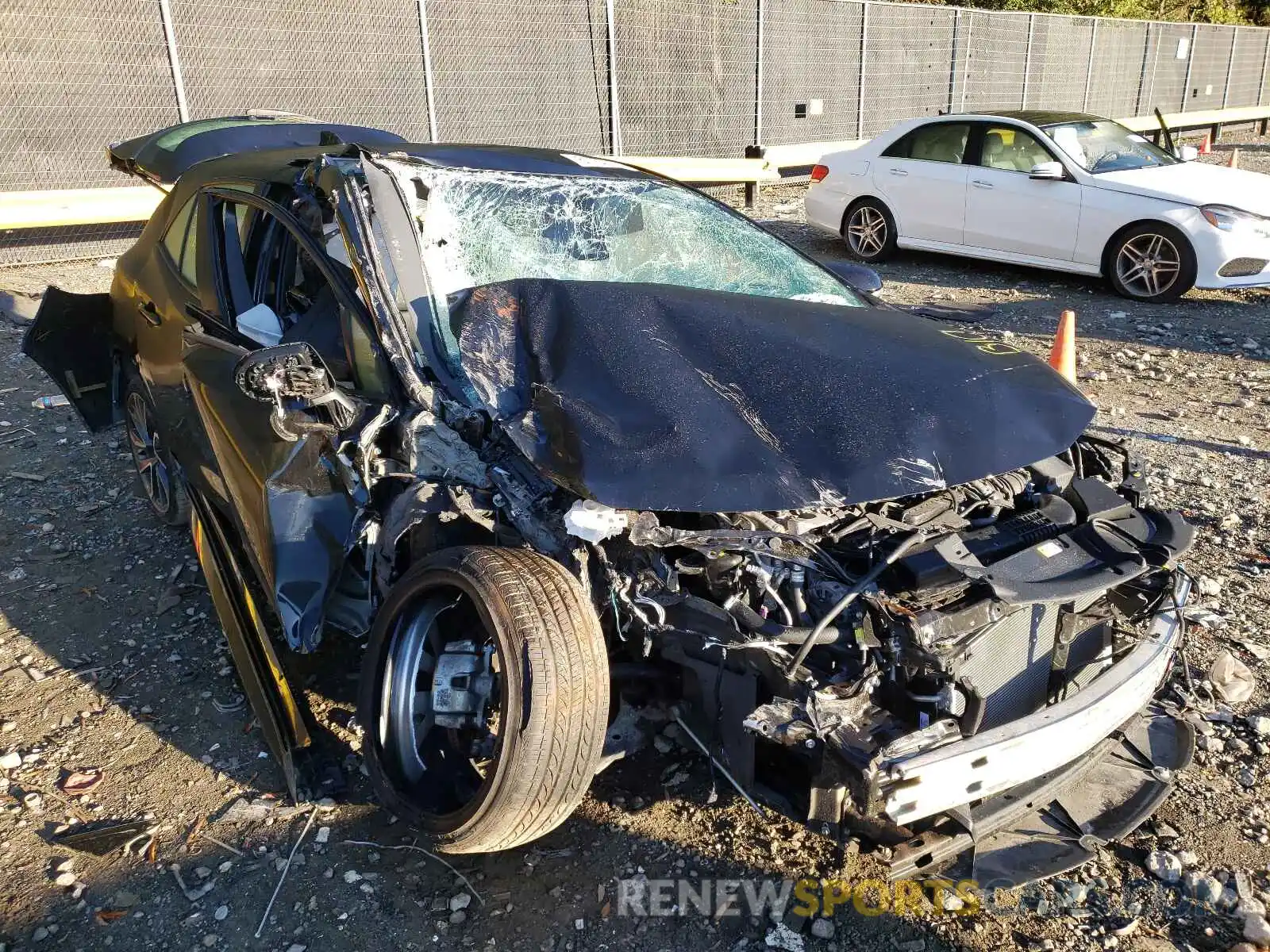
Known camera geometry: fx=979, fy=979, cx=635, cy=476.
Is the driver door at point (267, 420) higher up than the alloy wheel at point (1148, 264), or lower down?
higher up

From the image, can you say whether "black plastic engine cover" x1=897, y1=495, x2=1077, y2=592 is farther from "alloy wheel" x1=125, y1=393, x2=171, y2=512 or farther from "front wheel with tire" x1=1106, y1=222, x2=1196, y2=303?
"front wheel with tire" x1=1106, y1=222, x2=1196, y2=303

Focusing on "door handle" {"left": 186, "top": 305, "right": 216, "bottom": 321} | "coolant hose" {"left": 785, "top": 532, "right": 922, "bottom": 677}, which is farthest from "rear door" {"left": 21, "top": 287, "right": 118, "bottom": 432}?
"coolant hose" {"left": 785, "top": 532, "right": 922, "bottom": 677}

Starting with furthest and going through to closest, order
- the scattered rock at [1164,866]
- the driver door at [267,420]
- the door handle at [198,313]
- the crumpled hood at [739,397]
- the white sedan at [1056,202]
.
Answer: the white sedan at [1056,202] < the door handle at [198,313] < the driver door at [267,420] < the scattered rock at [1164,866] < the crumpled hood at [739,397]

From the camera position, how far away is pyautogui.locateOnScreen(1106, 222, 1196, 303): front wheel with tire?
8086 mm

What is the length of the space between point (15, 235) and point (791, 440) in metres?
9.03

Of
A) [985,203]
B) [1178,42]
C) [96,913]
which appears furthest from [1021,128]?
[1178,42]

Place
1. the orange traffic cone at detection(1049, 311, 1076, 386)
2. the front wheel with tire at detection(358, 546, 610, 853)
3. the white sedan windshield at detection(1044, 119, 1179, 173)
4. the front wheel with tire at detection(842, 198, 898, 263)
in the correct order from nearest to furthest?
1. the front wheel with tire at detection(358, 546, 610, 853)
2. the orange traffic cone at detection(1049, 311, 1076, 386)
3. the white sedan windshield at detection(1044, 119, 1179, 173)
4. the front wheel with tire at detection(842, 198, 898, 263)

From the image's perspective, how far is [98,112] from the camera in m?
9.16

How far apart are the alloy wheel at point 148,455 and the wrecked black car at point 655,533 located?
1.04 m

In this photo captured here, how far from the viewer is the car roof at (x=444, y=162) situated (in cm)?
357

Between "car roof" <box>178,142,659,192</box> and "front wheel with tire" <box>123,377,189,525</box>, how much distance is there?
3.46 feet

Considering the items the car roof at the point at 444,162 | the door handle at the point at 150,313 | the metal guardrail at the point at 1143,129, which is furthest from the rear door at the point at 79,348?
the metal guardrail at the point at 1143,129

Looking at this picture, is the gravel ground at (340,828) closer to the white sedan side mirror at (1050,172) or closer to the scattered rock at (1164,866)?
the scattered rock at (1164,866)

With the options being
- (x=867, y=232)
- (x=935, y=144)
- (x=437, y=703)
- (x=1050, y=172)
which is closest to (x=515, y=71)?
(x=867, y=232)
